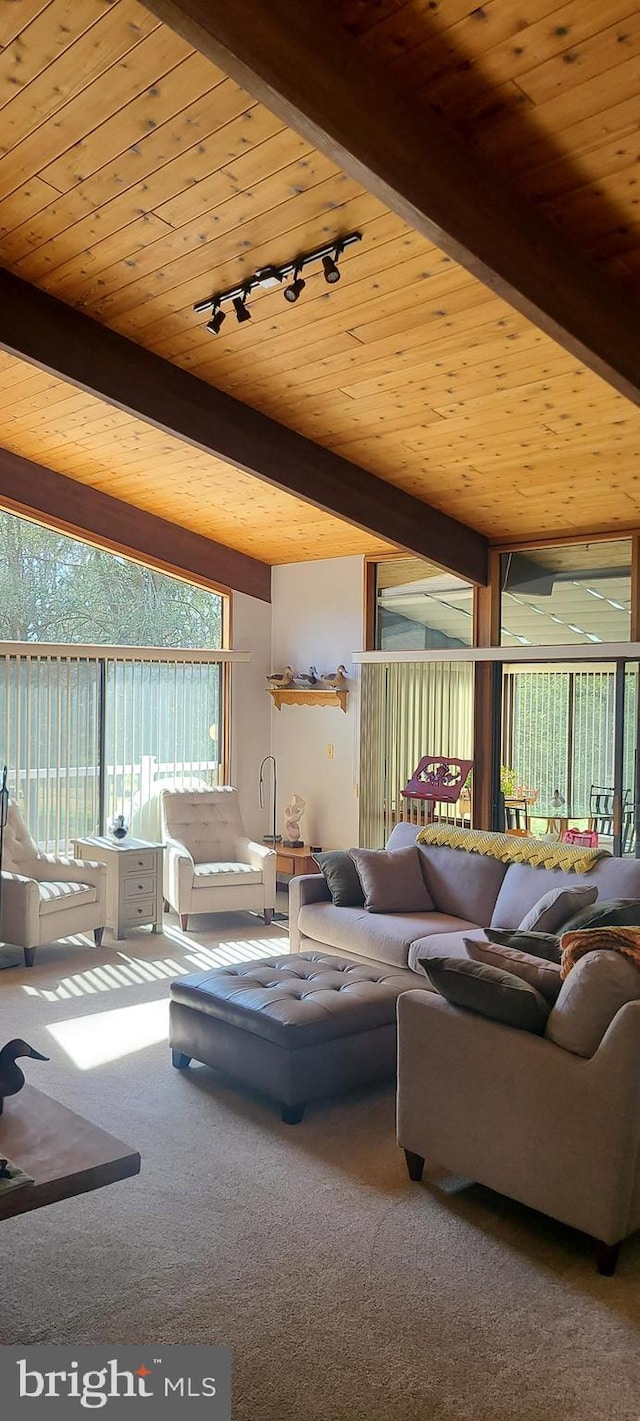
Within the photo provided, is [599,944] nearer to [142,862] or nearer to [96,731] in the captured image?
[142,862]

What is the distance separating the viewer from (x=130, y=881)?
22.2ft

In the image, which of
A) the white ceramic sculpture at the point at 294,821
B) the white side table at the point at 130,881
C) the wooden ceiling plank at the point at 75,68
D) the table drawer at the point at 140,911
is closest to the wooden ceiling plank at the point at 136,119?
the wooden ceiling plank at the point at 75,68

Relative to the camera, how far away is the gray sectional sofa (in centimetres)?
493

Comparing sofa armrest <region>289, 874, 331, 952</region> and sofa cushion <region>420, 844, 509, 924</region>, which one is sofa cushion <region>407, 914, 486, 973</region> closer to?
sofa cushion <region>420, 844, 509, 924</region>

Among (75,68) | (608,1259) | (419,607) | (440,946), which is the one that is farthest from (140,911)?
(75,68)

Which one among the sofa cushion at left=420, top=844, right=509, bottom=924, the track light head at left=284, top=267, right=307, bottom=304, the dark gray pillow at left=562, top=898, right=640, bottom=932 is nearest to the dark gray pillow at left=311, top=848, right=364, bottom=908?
the sofa cushion at left=420, top=844, right=509, bottom=924

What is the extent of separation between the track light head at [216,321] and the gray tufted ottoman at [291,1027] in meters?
2.72

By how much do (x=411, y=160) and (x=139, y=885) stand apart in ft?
15.5

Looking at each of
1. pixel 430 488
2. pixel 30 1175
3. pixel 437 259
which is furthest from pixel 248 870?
pixel 30 1175

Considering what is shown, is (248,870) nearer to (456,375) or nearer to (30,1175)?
(456,375)

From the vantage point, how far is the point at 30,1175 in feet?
7.79

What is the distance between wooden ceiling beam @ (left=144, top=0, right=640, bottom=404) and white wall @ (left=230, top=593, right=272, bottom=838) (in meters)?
4.77

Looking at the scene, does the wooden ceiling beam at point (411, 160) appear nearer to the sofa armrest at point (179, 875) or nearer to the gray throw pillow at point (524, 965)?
the gray throw pillow at point (524, 965)

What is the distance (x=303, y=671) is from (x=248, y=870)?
6.25 feet
